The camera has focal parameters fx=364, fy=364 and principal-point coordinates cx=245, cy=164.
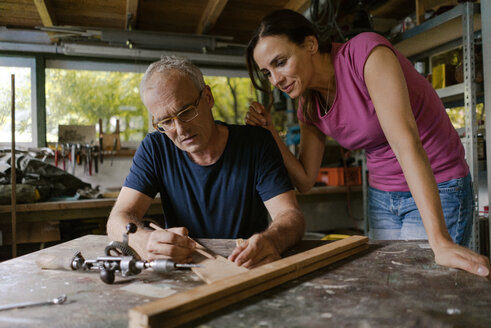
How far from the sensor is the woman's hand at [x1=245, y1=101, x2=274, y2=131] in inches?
67.6

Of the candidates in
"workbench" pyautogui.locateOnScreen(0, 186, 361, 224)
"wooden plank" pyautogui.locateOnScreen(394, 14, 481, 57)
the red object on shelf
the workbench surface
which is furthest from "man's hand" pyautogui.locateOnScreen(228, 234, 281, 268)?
the red object on shelf

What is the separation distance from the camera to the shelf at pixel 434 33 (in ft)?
8.12

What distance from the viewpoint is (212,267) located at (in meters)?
1.03

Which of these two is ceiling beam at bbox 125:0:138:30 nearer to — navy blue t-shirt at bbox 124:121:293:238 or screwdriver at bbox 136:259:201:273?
navy blue t-shirt at bbox 124:121:293:238

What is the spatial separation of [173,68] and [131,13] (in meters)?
2.28

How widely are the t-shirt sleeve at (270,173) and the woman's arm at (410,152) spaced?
502mm

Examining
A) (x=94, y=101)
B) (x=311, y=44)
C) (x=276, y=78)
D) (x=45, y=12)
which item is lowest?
(x=276, y=78)

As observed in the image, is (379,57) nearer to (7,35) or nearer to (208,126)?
(208,126)

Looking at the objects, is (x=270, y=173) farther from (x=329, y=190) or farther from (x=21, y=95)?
(x=21, y=95)

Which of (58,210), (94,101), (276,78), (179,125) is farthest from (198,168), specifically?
(94,101)

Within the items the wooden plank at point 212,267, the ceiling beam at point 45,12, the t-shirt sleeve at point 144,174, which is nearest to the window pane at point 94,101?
the ceiling beam at point 45,12

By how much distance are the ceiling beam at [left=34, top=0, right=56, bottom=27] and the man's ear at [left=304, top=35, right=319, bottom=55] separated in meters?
2.57

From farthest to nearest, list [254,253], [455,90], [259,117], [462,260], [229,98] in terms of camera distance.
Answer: [229,98] → [455,90] → [259,117] → [254,253] → [462,260]

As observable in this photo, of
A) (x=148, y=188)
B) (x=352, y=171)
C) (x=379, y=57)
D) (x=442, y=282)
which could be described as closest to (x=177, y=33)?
(x=352, y=171)
